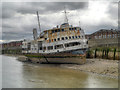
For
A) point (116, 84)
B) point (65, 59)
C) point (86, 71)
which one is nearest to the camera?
point (116, 84)

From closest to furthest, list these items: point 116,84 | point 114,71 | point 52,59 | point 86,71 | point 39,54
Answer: point 116,84 → point 114,71 → point 86,71 → point 52,59 → point 39,54

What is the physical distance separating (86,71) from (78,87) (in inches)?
291

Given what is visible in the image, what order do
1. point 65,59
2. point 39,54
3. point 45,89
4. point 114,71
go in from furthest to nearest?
1. point 39,54
2. point 65,59
3. point 114,71
4. point 45,89

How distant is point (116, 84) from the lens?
1566 cm

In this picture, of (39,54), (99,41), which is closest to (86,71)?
(39,54)

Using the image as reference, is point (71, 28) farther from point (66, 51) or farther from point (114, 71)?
point (114, 71)

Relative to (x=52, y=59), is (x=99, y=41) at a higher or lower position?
higher

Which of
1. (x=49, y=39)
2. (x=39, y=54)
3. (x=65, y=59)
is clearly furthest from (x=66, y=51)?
(x=39, y=54)

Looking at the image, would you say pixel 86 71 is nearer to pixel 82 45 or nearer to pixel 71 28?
pixel 82 45

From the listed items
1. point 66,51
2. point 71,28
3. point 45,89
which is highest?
point 71,28

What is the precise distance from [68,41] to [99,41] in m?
20.2

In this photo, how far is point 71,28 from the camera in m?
30.7

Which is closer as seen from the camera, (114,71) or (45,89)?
(45,89)

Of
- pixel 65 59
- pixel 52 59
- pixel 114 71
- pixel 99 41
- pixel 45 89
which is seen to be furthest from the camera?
pixel 99 41
